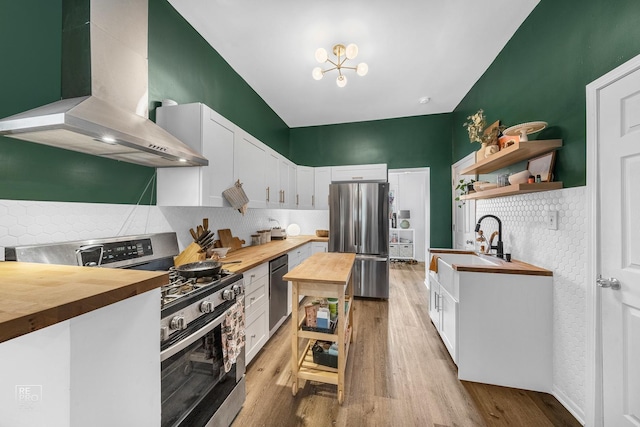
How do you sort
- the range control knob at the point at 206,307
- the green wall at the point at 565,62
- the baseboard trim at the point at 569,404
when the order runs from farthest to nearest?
the baseboard trim at the point at 569,404 < the green wall at the point at 565,62 < the range control knob at the point at 206,307

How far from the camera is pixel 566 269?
Result: 1.70m

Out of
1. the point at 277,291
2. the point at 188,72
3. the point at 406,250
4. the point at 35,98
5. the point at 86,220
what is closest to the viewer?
the point at 35,98

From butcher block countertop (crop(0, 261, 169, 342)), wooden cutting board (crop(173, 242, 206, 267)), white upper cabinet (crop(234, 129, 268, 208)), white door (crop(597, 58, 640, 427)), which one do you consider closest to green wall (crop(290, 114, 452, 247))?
white upper cabinet (crop(234, 129, 268, 208))

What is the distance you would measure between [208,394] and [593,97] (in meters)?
2.80

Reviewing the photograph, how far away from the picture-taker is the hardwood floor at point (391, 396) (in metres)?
1.58

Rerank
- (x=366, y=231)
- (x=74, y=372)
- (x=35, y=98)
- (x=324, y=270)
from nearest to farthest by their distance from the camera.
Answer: (x=74, y=372)
(x=35, y=98)
(x=324, y=270)
(x=366, y=231)

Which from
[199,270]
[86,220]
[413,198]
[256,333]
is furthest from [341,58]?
[413,198]

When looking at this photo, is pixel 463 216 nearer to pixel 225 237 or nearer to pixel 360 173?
Answer: pixel 360 173

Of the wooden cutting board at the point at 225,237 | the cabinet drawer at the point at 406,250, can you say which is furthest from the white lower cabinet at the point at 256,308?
the cabinet drawer at the point at 406,250

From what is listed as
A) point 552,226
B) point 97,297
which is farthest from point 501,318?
point 97,297

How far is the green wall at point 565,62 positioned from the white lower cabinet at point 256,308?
2.39m

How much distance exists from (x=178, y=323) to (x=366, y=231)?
2937 millimetres

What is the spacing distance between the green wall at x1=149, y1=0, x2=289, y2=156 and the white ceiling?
0.11m

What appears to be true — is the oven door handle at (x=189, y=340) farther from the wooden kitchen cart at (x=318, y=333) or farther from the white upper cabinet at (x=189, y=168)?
the white upper cabinet at (x=189, y=168)
